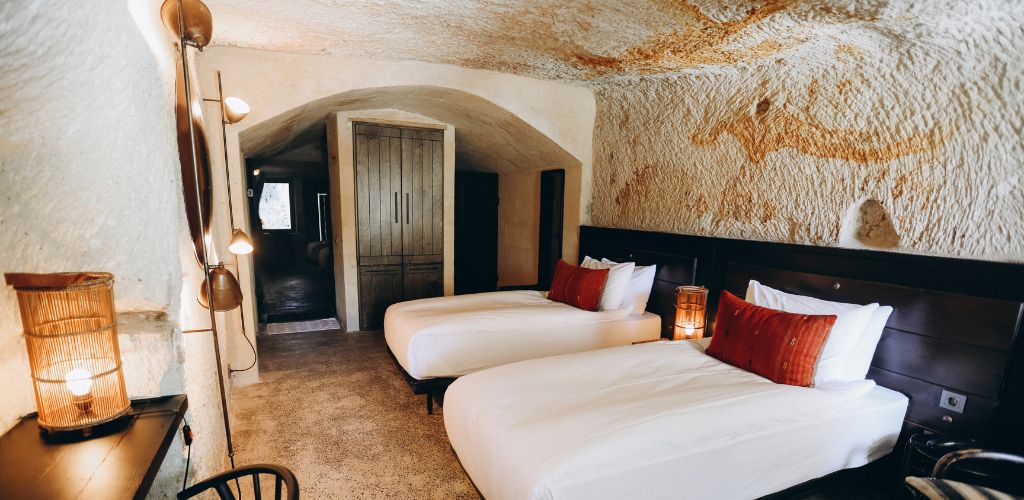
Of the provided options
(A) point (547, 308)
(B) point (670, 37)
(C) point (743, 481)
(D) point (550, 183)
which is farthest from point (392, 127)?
(C) point (743, 481)

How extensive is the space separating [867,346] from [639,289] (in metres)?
1.54

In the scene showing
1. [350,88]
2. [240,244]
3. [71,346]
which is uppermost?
[350,88]

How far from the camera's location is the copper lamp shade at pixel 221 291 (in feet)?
5.45

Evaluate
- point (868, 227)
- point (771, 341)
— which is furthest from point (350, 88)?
point (868, 227)

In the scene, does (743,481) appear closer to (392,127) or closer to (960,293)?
(960,293)

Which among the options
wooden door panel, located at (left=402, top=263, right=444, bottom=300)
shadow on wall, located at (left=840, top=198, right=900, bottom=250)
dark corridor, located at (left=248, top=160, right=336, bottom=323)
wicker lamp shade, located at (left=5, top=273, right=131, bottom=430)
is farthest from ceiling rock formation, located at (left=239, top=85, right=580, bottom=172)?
wicker lamp shade, located at (left=5, top=273, right=131, bottom=430)

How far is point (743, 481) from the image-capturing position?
1.73 m

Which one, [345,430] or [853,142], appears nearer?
[853,142]

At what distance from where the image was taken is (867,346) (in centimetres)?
214

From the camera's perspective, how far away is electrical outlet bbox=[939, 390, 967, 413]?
1.95m

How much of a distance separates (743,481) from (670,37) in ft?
7.67

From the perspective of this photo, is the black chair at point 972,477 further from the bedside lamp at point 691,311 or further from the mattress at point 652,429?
the bedside lamp at point 691,311

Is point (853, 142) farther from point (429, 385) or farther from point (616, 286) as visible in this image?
point (429, 385)

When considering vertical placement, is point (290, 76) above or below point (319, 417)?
A: above
